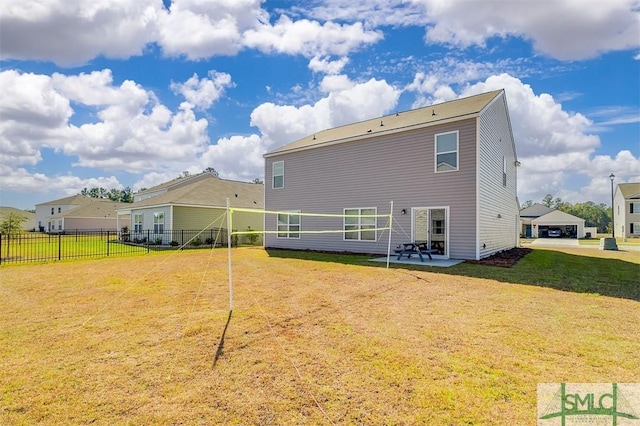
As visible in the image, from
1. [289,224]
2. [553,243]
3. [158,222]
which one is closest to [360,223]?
[289,224]

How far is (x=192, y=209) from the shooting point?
23250 mm

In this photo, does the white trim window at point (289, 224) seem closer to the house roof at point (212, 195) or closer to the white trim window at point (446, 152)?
the white trim window at point (446, 152)

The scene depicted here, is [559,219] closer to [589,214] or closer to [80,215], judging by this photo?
[589,214]

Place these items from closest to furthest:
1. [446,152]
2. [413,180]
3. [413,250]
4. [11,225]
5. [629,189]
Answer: [413,250] → [446,152] → [413,180] → [11,225] → [629,189]

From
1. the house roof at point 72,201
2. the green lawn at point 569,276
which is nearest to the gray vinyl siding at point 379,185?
the green lawn at point 569,276

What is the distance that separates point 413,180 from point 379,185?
5.25 ft

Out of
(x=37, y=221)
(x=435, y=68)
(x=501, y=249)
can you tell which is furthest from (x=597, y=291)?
(x=37, y=221)

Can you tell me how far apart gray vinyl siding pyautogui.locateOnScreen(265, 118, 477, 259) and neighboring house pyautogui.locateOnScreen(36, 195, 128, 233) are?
122 feet

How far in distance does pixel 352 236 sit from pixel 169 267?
8026 mm

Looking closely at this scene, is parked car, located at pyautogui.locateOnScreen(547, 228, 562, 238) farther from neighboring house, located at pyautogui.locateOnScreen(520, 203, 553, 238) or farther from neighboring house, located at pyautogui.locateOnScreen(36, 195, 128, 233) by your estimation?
neighboring house, located at pyautogui.locateOnScreen(36, 195, 128, 233)

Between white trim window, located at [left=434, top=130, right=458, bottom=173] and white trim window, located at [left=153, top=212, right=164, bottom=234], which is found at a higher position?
white trim window, located at [left=434, top=130, right=458, bottom=173]

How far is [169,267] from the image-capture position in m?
11.4

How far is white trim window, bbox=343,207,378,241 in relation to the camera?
14719 mm

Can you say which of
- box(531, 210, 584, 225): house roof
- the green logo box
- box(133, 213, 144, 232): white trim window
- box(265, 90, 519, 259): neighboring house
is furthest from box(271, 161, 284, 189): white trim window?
box(531, 210, 584, 225): house roof
